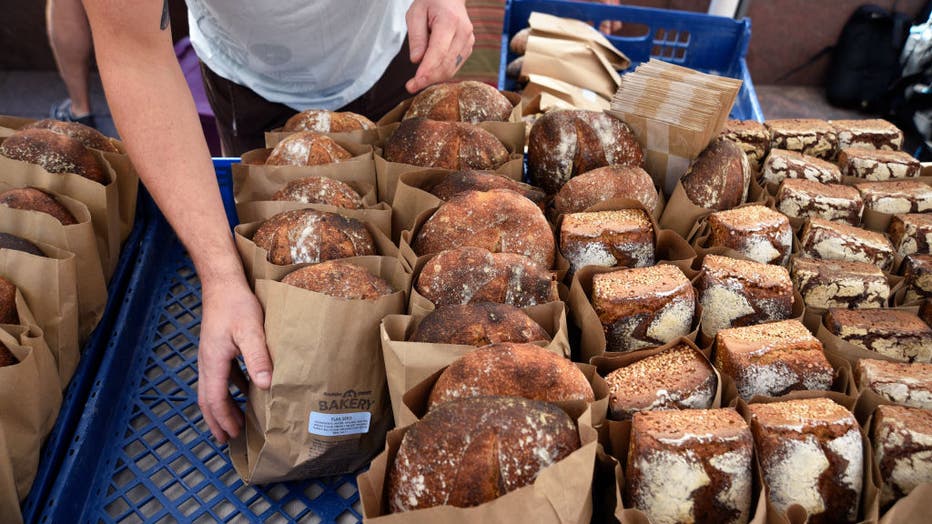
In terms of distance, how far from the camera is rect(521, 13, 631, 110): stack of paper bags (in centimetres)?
296

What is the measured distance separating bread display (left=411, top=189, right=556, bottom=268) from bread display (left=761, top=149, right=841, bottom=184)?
835 millimetres

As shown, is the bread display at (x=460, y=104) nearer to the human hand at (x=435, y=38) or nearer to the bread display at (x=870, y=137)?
the human hand at (x=435, y=38)

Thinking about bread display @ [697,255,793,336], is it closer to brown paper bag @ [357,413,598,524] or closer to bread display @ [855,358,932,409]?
bread display @ [855,358,932,409]

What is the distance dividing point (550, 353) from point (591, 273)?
393 mm

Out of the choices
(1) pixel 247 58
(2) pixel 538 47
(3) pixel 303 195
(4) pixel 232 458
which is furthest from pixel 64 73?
(4) pixel 232 458

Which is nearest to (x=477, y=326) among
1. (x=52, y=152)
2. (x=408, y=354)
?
(x=408, y=354)

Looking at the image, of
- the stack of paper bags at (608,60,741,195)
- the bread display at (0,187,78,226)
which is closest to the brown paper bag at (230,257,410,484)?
the bread display at (0,187,78,226)

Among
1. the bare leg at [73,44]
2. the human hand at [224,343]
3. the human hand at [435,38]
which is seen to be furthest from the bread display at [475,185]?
the bare leg at [73,44]

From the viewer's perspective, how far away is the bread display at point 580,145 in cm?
190

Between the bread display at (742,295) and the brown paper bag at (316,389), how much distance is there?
71 cm

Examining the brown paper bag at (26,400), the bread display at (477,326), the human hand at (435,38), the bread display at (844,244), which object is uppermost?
the human hand at (435,38)

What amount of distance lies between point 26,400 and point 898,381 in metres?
1.75

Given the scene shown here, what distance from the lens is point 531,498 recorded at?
37.1 inches

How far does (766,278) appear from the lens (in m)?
1.51
